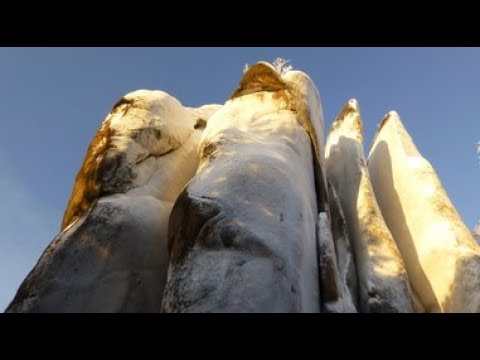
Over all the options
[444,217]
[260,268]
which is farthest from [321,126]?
[260,268]

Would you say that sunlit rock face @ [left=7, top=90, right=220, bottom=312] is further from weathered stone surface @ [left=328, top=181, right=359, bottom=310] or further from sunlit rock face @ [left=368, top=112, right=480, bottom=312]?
sunlit rock face @ [left=368, top=112, right=480, bottom=312]

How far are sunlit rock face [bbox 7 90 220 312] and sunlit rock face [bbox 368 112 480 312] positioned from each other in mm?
3324

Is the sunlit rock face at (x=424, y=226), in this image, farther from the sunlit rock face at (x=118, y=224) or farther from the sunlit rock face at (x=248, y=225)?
the sunlit rock face at (x=118, y=224)

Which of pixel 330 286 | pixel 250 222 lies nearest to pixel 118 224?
pixel 250 222

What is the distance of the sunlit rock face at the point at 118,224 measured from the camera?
5.40m

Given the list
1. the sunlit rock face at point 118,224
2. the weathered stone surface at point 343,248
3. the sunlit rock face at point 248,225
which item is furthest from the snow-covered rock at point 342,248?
the sunlit rock face at point 118,224

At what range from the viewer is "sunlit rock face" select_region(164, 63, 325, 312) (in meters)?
4.02

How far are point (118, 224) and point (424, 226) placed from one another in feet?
14.0

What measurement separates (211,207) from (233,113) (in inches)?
121

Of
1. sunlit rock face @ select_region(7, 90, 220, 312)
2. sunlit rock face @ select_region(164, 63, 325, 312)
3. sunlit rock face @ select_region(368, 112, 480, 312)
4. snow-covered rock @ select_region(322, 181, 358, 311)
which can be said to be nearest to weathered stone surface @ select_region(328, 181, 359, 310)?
snow-covered rock @ select_region(322, 181, 358, 311)

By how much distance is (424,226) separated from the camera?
289 inches

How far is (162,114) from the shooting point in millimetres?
7883

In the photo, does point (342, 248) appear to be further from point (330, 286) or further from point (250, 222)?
point (250, 222)
